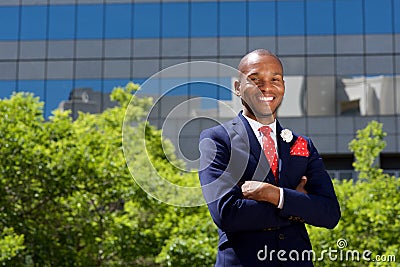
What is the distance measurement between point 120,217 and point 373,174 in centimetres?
534

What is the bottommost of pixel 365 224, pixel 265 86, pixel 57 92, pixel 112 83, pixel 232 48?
pixel 365 224

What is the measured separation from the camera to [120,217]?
15.6 meters

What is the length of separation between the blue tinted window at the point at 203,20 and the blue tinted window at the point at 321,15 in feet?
13.9

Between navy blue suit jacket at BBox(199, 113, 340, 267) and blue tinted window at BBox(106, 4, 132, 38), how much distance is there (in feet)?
103

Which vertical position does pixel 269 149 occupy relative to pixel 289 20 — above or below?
below

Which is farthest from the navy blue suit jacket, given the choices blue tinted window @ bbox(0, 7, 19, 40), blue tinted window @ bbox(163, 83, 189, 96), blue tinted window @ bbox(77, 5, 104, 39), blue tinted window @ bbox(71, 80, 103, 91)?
blue tinted window @ bbox(0, 7, 19, 40)

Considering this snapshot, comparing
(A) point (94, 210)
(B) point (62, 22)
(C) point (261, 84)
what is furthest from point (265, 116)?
(B) point (62, 22)

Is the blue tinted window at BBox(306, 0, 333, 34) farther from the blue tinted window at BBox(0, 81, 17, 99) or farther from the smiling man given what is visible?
the smiling man

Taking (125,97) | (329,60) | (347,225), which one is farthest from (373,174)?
(329,60)

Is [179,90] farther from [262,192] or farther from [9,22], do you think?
[9,22]

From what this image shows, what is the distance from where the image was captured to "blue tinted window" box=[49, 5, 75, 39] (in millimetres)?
34766

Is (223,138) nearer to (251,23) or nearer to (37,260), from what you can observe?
(37,260)

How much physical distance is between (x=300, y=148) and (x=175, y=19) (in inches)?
1231

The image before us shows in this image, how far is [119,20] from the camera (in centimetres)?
3472
